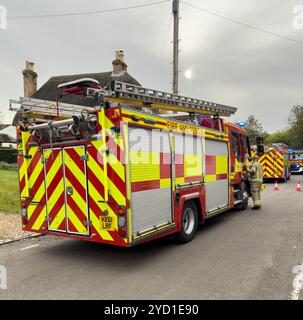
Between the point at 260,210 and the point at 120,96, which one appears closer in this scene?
the point at 120,96

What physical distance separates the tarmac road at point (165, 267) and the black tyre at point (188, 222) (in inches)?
6.4

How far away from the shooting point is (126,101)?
457cm

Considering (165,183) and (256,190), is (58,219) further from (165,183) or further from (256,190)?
(256,190)

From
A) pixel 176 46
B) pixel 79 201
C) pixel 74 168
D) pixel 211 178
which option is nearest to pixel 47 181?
pixel 74 168

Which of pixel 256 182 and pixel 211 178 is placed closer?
pixel 211 178

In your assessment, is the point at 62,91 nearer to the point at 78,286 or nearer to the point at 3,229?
the point at 78,286

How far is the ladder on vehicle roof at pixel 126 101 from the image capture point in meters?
4.20

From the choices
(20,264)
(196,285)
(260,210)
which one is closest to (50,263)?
(20,264)

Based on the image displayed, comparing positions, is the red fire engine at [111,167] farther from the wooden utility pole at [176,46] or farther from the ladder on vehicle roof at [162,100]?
the wooden utility pole at [176,46]

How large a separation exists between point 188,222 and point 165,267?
151cm

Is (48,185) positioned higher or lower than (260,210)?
higher

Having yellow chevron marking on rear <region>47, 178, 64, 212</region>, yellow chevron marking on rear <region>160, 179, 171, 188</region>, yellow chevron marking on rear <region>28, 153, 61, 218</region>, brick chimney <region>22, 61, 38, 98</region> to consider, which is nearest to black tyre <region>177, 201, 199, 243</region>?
yellow chevron marking on rear <region>160, 179, 171, 188</region>
